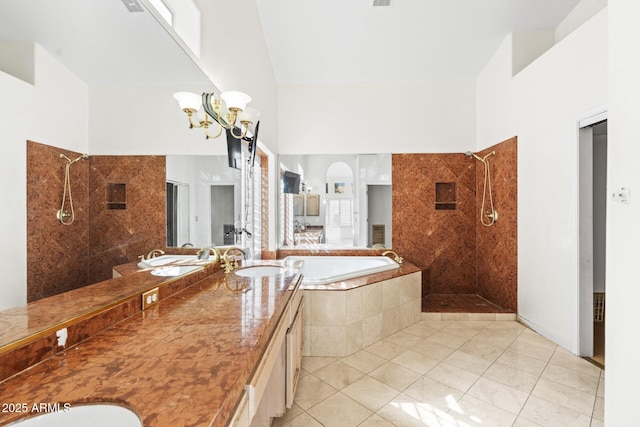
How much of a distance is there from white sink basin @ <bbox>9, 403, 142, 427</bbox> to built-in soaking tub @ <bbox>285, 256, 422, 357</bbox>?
177 cm

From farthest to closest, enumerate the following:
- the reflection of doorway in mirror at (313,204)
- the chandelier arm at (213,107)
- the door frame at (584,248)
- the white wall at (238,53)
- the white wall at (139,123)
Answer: the reflection of doorway in mirror at (313,204)
the door frame at (584,248)
the white wall at (238,53)
the chandelier arm at (213,107)
the white wall at (139,123)

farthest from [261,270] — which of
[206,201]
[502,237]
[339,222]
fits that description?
[502,237]

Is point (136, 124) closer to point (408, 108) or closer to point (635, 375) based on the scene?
point (635, 375)

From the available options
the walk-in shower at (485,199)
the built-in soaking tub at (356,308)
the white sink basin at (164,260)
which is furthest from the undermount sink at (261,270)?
the walk-in shower at (485,199)

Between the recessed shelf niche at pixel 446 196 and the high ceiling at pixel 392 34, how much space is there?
143cm

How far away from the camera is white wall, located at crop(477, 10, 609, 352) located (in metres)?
2.17

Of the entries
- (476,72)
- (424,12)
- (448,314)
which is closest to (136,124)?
(424,12)

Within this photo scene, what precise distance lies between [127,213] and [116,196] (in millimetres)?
102

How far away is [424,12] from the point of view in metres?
2.71

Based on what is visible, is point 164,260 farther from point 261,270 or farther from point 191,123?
point 261,270

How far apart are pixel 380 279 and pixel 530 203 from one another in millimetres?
1681

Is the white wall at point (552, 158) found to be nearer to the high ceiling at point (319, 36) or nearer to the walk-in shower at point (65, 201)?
the high ceiling at point (319, 36)

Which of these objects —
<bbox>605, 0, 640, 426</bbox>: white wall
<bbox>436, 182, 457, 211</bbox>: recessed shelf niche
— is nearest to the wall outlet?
<bbox>605, 0, 640, 426</bbox>: white wall

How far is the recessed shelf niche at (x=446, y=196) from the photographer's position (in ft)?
12.4
